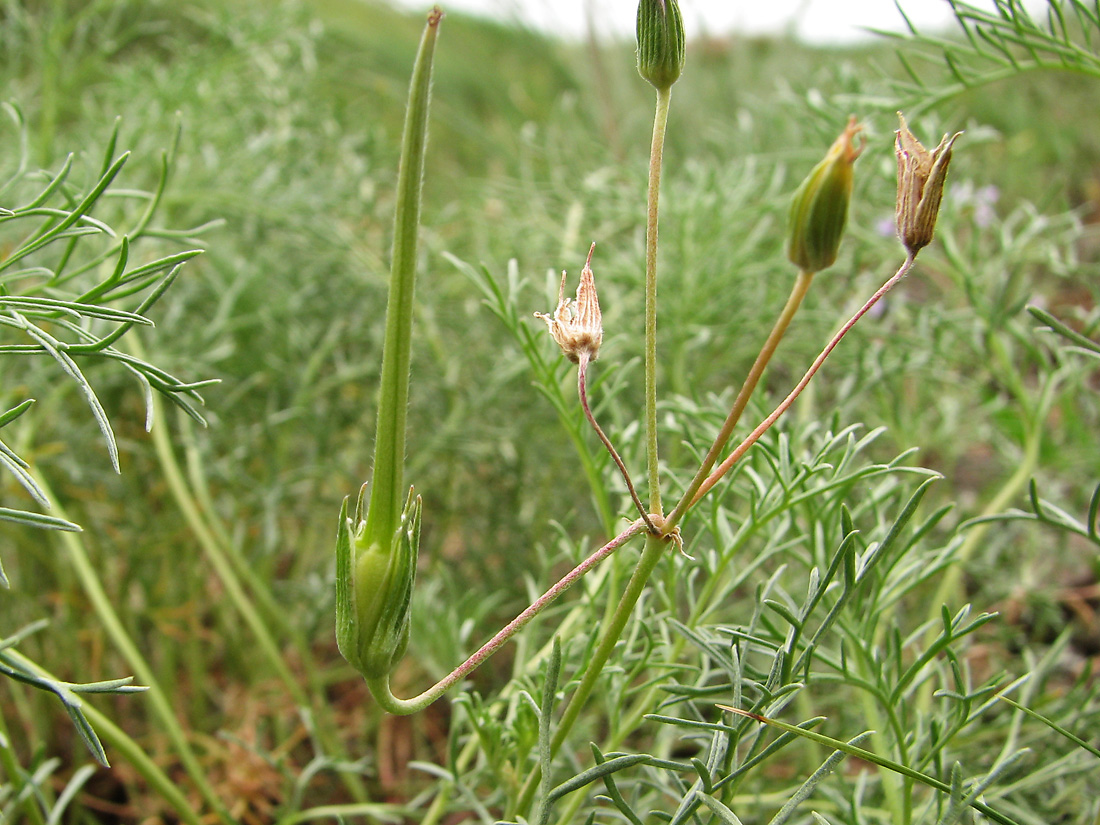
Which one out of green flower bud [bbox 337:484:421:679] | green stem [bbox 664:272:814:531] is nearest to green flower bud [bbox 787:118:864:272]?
green stem [bbox 664:272:814:531]

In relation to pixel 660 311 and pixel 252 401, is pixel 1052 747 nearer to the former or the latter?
pixel 660 311

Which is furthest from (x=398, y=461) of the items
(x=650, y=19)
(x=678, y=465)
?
(x=678, y=465)

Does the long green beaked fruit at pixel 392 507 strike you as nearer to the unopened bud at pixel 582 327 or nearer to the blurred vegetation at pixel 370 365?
the unopened bud at pixel 582 327

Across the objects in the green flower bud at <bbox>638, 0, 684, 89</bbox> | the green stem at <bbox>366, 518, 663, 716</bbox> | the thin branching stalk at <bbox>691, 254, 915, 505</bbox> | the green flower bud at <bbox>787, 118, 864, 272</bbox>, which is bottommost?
the green stem at <bbox>366, 518, 663, 716</bbox>

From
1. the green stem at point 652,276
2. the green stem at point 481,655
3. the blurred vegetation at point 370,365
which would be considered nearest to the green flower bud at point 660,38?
the green stem at point 652,276

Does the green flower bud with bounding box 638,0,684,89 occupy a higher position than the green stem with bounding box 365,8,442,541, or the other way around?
the green flower bud with bounding box 638,0,684,89

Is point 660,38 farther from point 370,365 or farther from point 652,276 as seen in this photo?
point 370,365

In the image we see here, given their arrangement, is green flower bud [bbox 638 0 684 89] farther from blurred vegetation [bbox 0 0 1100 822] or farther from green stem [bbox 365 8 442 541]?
blurred vegetation [bbox 0 0 1100 822]
